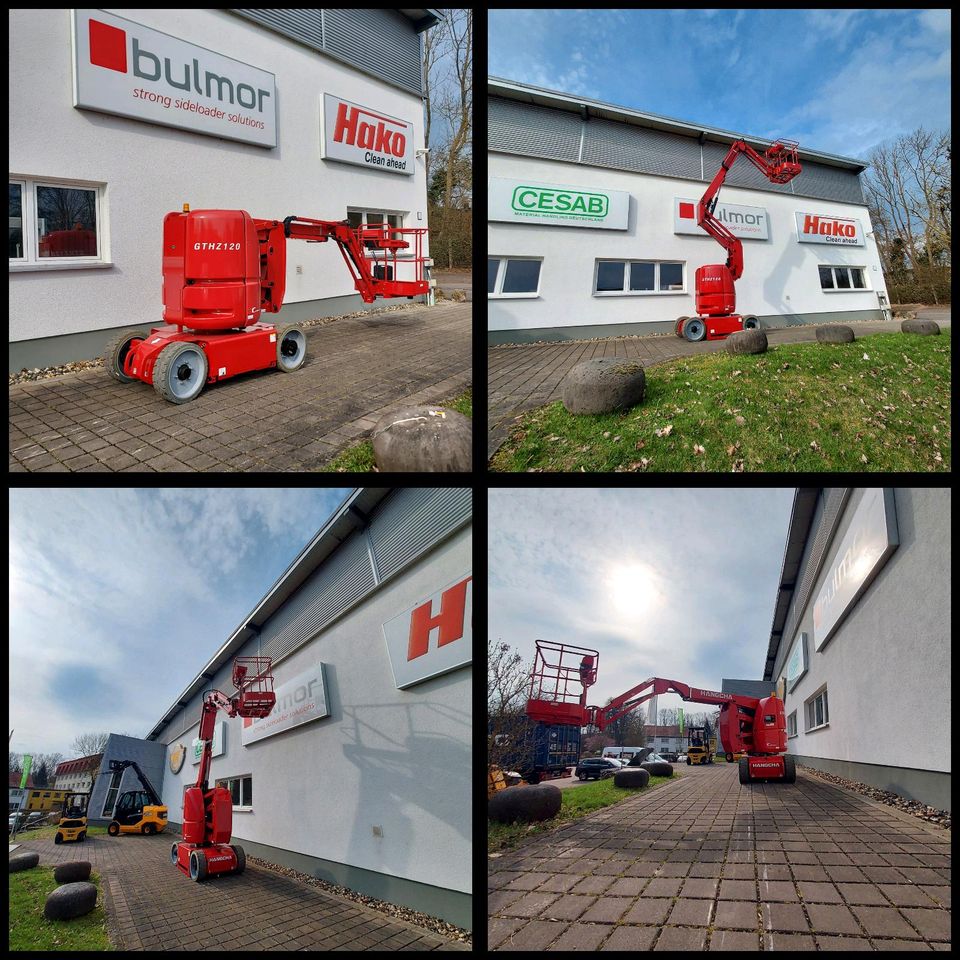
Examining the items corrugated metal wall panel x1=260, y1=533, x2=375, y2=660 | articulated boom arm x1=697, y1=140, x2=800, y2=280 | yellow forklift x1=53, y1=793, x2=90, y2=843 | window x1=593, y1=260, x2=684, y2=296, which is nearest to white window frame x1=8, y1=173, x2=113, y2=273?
corrugated metal wall panel x1=260, y1=533, x2=375, y2=660

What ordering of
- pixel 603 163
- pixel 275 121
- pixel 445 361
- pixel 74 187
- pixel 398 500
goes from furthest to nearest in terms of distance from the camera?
pixel 603 163 → pixel 275 121 → pixel 445 361 → pixel 74 187 → pixel 398 500

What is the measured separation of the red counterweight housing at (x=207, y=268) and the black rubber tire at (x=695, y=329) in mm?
7897

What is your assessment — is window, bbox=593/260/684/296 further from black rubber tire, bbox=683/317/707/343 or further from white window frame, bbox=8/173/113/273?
white window frame, bbox=8/173/113/273

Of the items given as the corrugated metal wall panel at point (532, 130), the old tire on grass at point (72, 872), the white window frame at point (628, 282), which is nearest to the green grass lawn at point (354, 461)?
the old tire on grass at point (72, 872)

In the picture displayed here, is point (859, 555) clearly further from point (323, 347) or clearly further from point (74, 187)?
point (74, 187)

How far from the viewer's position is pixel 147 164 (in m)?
8.10

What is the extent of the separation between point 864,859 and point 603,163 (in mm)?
12182

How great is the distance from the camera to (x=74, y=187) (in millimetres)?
7426

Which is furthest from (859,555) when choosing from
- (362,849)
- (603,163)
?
(603,163)

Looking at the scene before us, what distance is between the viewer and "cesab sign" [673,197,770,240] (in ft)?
45.6

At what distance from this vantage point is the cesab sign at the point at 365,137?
11.2 metres

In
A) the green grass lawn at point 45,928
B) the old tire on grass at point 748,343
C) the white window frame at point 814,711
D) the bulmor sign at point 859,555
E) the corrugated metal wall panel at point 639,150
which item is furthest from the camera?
the corrugated metal wall panel at point 639,150

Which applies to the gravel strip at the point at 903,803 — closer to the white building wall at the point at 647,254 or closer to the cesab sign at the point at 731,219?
the white building wall at the point at 647,254

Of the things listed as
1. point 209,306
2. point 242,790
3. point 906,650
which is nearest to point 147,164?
point 209,306
